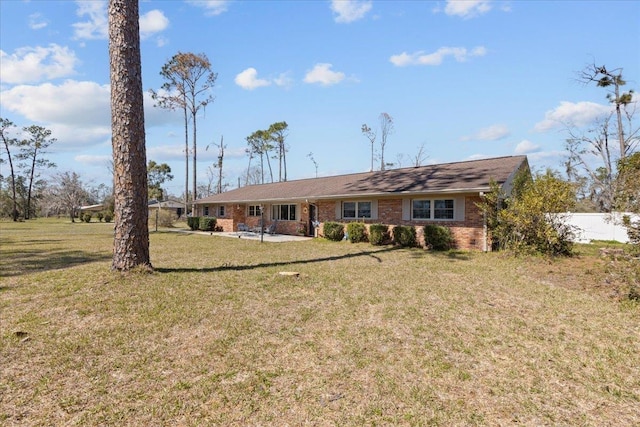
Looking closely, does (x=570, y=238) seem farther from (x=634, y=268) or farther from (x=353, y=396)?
(x=353, y=396)

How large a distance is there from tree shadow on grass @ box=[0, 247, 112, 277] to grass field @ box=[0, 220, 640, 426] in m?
1.37

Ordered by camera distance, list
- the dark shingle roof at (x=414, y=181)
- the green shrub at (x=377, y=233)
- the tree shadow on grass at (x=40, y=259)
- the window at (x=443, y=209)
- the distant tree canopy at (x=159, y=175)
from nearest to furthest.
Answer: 1. the tree shadow on grass at (x=40, y=259)
2. the dark shingle roof at (x=414, y=181)
3. the window at (x=443, y=209)
4. the green shrub at (x=377, y=233)
5. the distant tree canopy at (x=159, y=175)

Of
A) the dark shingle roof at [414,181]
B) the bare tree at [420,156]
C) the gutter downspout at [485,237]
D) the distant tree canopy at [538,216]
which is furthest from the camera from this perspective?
the bare tree at [420,156]

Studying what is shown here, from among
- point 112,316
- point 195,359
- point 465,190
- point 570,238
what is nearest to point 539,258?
point 570,238

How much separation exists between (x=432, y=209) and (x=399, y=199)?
153cm

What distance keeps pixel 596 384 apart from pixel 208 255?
413 inches

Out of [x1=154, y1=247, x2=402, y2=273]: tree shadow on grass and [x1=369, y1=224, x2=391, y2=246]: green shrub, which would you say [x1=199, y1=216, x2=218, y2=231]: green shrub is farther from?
A: [x1=154, y1=247, x2=402, y2=273]: tree shadow on grass

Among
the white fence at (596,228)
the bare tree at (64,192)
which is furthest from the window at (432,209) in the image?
the bare tree at (64,192)

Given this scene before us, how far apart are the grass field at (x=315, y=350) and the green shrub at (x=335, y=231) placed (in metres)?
7.99

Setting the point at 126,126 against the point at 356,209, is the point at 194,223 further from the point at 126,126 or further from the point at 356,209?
the point at 126,126

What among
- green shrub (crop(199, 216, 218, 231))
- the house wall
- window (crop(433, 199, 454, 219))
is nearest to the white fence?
the house wall

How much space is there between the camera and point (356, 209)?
1627cm

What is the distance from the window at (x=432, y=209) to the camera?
13181 millimetres

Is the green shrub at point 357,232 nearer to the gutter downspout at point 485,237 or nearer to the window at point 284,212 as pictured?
the gutter downspout at point 485,237
